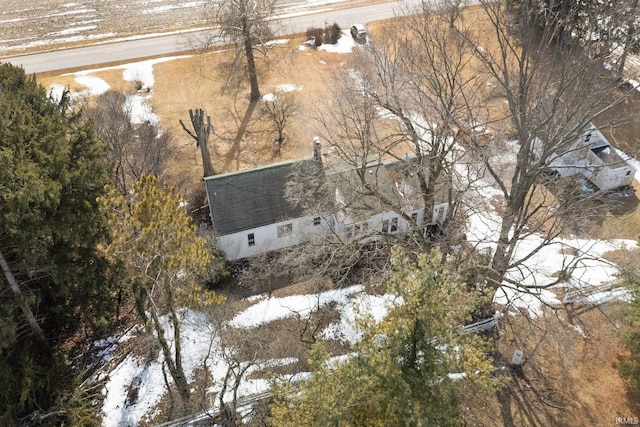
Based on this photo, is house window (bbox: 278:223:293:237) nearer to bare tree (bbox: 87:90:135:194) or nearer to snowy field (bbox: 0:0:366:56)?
bare tree (bbox: 87:90:135:194)

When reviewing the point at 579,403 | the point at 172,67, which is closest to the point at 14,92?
the point at 172,67

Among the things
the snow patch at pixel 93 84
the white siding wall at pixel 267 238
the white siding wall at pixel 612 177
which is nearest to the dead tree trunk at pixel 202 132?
the white siding wall at pixel 267 238

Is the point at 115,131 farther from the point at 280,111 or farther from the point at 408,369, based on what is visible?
the point at 408,369

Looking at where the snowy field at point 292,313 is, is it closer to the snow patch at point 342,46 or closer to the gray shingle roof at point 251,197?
the gray shingle roof at point 251,197

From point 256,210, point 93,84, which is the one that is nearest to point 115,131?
point 256,210

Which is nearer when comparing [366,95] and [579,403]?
[579,403]

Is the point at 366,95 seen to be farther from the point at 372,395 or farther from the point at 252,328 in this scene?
the point at 372,395
